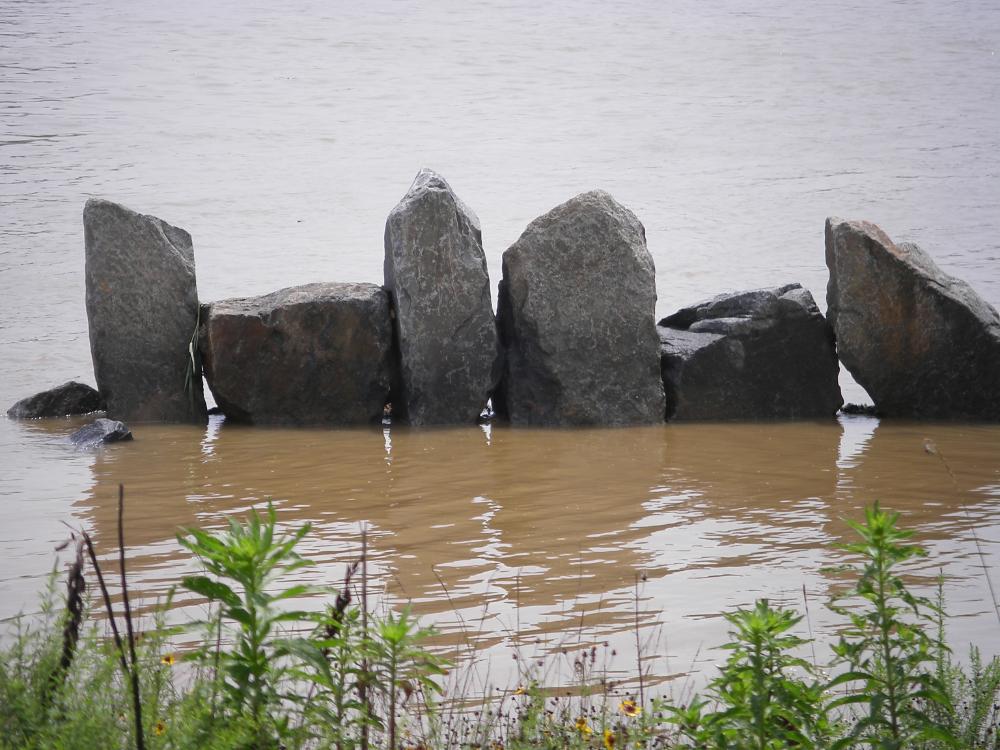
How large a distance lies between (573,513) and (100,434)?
3489 millimetres

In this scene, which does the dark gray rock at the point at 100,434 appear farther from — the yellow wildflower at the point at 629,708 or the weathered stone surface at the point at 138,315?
the yellow wildflower at the point at 629,708

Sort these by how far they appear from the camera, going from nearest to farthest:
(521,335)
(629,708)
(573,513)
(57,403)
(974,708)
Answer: (974,708)
(629,708)
(573,513)
(521,335)
(57,403)

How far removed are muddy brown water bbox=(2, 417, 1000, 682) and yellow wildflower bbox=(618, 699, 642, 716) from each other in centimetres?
33

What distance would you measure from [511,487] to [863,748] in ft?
10.2

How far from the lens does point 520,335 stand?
793cm

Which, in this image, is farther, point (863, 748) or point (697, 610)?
point (697, 610)

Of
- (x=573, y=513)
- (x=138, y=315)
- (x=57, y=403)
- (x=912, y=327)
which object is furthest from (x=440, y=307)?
(x=912, y=327)

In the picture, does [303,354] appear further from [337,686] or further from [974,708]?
[337,686]

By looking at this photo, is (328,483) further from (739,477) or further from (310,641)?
(310,641)

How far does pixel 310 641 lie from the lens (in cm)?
189

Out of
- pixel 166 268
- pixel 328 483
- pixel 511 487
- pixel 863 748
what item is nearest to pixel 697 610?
pixel 863 748

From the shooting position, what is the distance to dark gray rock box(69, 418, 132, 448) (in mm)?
7027

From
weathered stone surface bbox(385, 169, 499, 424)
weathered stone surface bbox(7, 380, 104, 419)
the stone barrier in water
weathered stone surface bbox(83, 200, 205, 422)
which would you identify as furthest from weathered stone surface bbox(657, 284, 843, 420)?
weathered stone surface bbox(7, 380, 104, 419)

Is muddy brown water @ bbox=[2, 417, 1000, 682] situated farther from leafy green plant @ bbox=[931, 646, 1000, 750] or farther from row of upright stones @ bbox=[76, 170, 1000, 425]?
leafy green plant @ bbox=[931, 646, 1000, 750]
